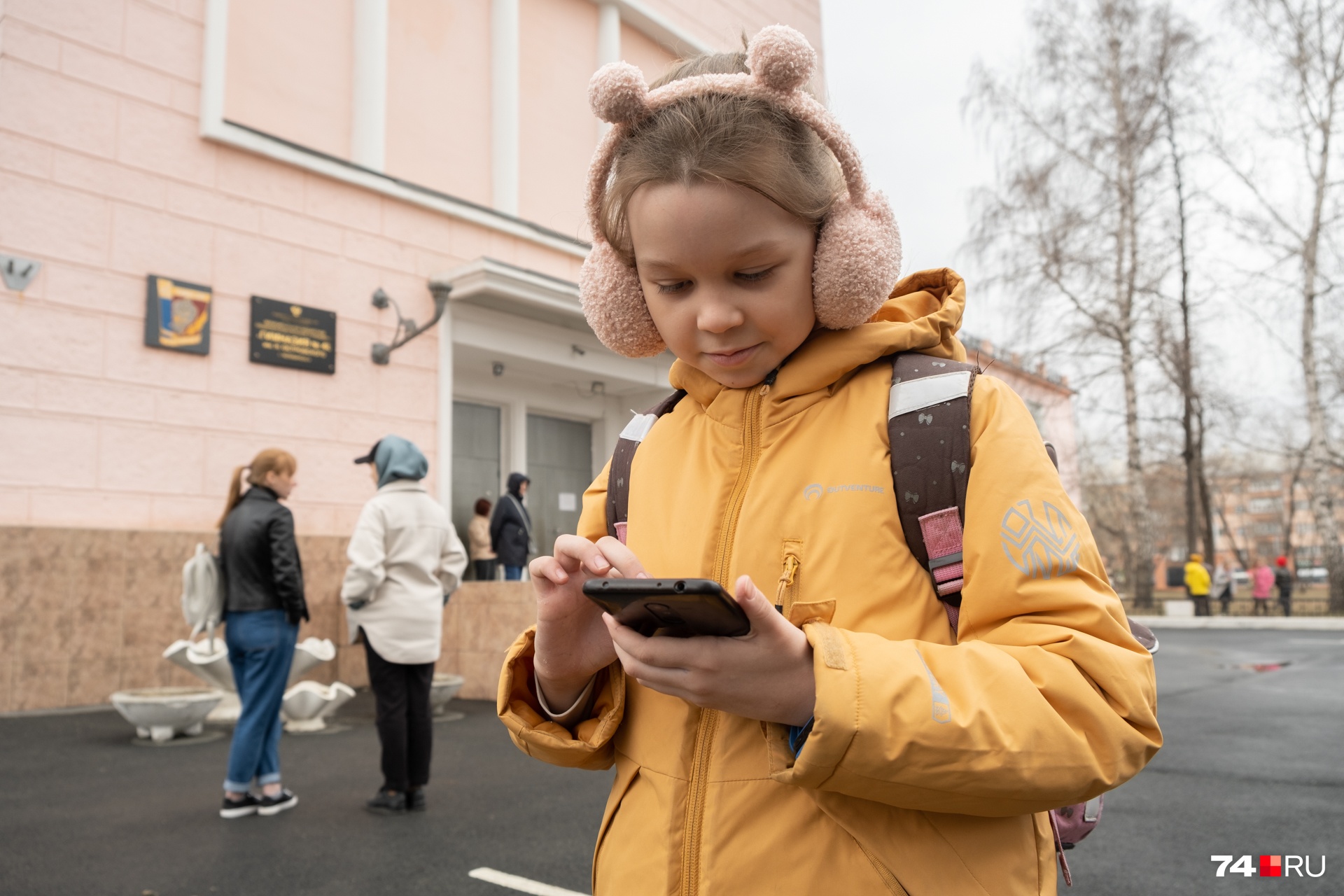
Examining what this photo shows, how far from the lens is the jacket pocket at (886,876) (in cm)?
98

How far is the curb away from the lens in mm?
16156

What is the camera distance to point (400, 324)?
10047mm

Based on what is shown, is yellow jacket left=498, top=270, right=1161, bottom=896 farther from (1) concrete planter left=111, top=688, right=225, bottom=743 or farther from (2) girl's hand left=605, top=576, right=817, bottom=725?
(1) concrete planter left=111, top=688, right=225, bottom=743

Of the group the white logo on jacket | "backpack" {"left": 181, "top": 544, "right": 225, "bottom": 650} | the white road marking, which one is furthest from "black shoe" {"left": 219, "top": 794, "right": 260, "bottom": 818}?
the white logo on jacket

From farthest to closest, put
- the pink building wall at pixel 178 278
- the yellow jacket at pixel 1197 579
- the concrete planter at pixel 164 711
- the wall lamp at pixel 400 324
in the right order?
the yellow jacket at pixel 1197 579 < the wall lamp at pixel 400 324 < the pink building wall at pixel 178 278 < the concrete planter at pixel 164 711

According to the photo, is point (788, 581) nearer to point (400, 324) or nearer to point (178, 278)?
point (178, 278)

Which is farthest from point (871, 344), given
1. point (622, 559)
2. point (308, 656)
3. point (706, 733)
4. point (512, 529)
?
point (512, 529)

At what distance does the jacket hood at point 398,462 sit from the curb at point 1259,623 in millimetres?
14900

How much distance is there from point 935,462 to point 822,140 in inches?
18.6

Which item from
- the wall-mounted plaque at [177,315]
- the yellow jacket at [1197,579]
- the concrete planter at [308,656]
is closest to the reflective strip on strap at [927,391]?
the concrete planter at [308,656]

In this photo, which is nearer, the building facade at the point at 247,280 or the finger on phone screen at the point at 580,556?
the finger on phone screen at the point at 580,556

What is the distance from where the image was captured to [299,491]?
903cm

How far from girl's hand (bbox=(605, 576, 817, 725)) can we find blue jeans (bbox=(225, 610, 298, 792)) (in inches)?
178

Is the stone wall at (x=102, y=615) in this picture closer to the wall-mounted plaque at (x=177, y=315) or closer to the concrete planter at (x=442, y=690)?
the concrete planter at (x=442, y=690)
